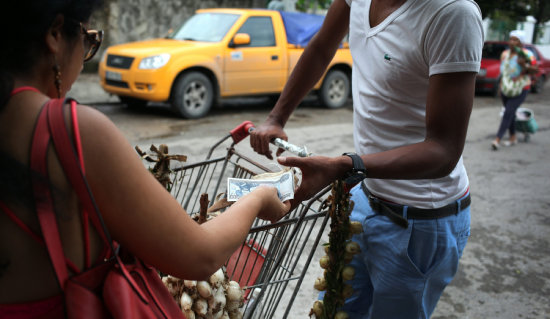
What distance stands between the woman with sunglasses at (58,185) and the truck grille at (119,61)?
8.26 m

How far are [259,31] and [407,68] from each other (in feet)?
28.0

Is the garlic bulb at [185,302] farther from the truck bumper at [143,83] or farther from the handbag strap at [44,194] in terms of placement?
the truck bumper at [143,83]

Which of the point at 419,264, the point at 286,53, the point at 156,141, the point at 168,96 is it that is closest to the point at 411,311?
the point at 419,264

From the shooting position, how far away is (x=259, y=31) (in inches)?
396

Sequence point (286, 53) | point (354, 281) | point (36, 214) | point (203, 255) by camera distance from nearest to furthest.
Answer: point (36, 214)
point (203, 255)
point (354, 281)
point (286, 53)

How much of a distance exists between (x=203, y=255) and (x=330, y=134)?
7.69 m

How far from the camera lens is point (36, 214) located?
Answer: 1.10 meters

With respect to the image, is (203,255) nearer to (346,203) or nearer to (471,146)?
(346,203)

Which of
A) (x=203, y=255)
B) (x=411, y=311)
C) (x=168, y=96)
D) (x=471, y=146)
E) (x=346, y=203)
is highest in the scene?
(x=203, y=255)

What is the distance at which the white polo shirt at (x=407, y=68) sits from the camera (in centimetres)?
→ 168

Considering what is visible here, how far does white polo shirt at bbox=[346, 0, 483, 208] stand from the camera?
1.68 meters

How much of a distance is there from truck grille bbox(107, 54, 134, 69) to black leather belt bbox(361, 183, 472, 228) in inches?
308

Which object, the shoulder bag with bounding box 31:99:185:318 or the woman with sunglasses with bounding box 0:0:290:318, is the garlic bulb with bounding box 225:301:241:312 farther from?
the woman with sunglasses with bounding box 0:0:290:318

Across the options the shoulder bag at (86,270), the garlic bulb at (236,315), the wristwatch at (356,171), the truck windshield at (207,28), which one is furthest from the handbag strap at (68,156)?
the truck windshield at (207,28)
